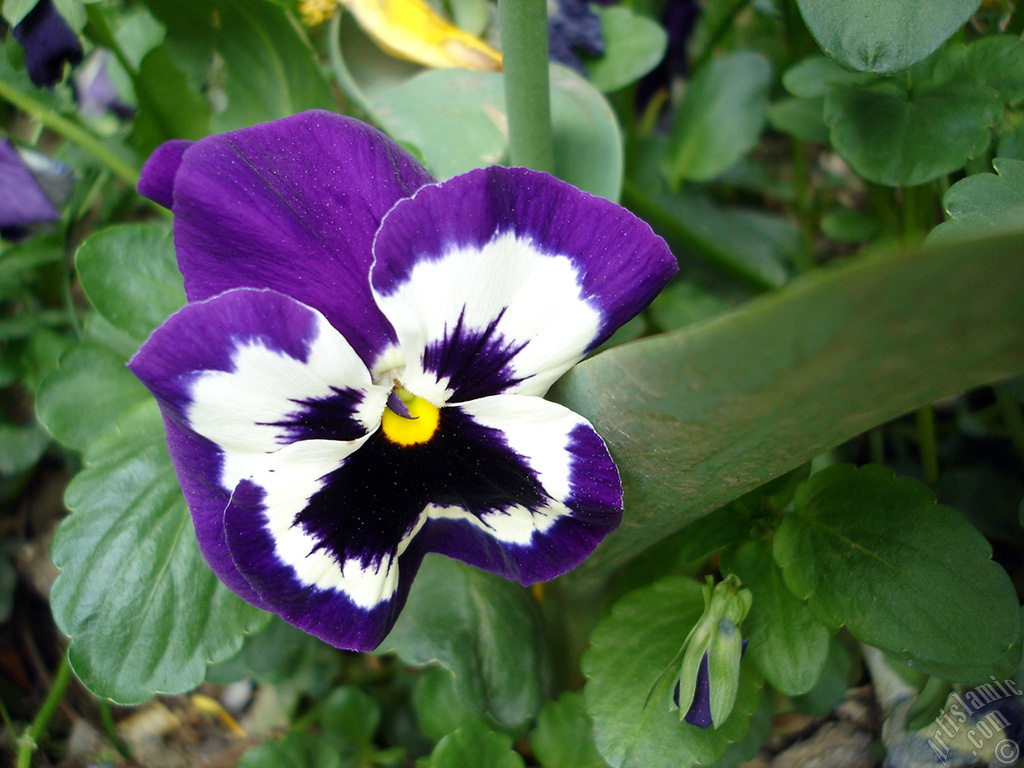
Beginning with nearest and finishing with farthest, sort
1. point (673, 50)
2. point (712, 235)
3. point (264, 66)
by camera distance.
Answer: point (264, 66) → point (712, 235) → point (673, 50)

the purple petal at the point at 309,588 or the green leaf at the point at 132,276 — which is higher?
the green leaf at the point at 132,276

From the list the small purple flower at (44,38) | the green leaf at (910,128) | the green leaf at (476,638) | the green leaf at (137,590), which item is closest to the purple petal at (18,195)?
the small purple flower at (44,38)

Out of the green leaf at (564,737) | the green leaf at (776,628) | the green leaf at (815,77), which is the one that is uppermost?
the green leaf at (815,77)

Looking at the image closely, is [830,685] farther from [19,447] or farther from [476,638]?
[19,447]

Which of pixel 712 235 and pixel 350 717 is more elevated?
pixel 712 235

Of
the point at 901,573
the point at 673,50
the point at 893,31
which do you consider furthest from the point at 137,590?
the point at 673,50

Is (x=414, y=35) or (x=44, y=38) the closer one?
(x=44, y=38)

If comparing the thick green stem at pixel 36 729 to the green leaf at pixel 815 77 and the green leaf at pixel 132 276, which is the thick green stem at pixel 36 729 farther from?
the green leaf at pixel 815 77
